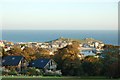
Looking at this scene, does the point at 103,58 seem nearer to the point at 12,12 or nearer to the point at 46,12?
the point at 46,12

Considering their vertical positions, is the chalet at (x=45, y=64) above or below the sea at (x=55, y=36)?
below

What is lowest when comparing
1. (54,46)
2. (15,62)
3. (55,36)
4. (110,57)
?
(54,46)

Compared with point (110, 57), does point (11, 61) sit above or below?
below

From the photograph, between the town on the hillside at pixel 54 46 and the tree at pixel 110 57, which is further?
the town on the hillside at pixel 54 46

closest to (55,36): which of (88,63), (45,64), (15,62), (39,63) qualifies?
(39,63)

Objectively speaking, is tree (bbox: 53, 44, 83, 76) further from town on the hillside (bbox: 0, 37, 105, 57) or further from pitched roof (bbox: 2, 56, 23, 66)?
town on the hillside (bbox: 0, 37, 105, 57)

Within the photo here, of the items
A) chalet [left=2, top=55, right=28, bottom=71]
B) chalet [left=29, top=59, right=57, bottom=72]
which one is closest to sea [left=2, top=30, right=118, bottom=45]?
chalet [left=29, top=59, right=57, bottom=72]

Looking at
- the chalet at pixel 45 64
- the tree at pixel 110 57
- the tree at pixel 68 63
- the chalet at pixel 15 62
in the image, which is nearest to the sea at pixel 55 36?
the tree at pixel 110 57

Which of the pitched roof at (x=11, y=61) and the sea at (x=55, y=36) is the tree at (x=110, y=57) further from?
the sea at (x=55, y=36)

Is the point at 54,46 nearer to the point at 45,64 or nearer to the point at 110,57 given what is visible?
the point at 45,64

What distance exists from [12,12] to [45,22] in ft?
10.5

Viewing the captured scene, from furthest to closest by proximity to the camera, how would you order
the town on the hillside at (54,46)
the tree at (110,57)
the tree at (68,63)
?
the town on the hillside at (54,46) < the tree at (110,57) < the tree at (68,63)

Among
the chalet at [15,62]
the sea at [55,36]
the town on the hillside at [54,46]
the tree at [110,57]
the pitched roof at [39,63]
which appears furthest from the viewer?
the sea at [55,36]

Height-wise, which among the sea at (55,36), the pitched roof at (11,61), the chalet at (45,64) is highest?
the sea at (55,36)
